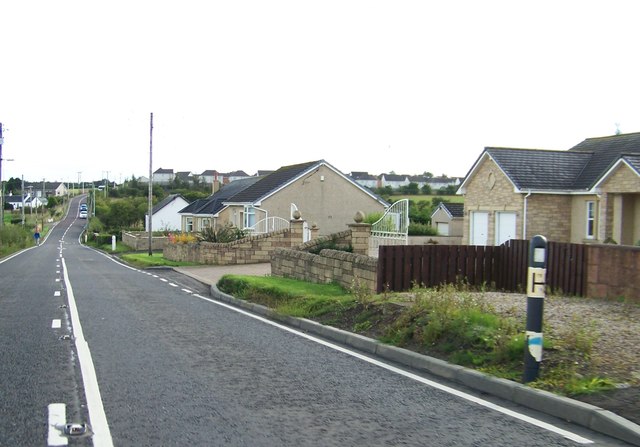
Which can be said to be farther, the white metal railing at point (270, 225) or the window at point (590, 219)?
the white metal railing at point (270, 225)

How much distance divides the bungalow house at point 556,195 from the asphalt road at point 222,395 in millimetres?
18104

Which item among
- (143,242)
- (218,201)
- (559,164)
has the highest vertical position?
(559,164)

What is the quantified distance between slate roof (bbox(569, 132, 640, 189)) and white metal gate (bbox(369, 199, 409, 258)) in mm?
9129

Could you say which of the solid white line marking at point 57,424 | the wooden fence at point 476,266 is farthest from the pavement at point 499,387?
the solid white line marking at point 57,424

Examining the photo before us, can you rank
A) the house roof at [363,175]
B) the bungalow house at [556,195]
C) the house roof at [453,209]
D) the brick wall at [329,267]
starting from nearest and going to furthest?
the brick wall at [329,267] → the bungalow house at [556,195] → the house roof at [453,209] → the house roof at [363,175]

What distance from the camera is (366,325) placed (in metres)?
11.0

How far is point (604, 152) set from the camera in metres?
31.1

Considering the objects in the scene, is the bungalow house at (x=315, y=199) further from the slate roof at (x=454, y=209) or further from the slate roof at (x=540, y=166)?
the slate roof at (x=540, y=166)

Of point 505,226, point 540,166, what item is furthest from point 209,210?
point 540,166

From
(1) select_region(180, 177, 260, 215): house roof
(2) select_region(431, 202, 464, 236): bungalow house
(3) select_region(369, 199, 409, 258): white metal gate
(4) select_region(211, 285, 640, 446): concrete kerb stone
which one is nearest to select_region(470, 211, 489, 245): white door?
(3) select_region(369, 199, 409, 258): white metal gate

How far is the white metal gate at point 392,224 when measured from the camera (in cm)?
2288

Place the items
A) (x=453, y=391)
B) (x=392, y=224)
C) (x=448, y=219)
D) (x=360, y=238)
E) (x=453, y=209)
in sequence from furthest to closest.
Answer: (x=453, y=209) < (x=448, y=219) < (x=392, y=224) < (x=360, y=238) < (x=453, y=391)

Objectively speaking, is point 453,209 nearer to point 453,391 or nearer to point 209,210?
point 209,210

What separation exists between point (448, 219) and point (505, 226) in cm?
2389
